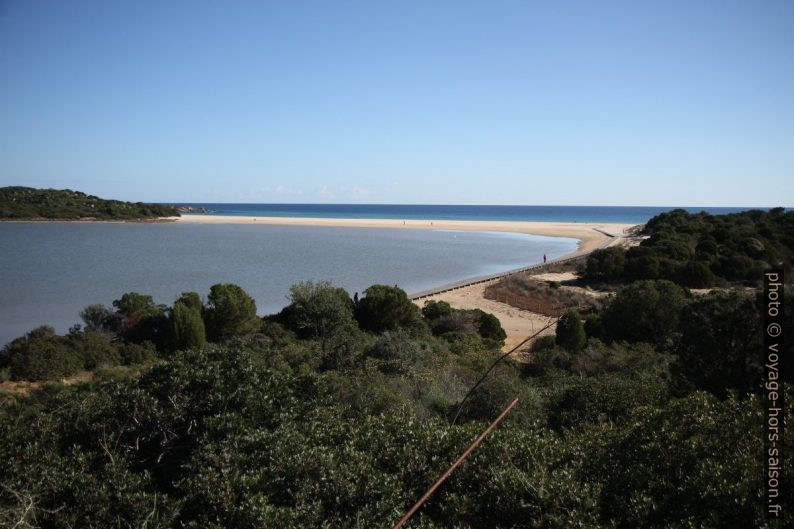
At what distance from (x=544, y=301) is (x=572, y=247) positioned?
112 ft

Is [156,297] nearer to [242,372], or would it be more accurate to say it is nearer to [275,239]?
[242,372]

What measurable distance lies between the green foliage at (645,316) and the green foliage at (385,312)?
7.41 meters

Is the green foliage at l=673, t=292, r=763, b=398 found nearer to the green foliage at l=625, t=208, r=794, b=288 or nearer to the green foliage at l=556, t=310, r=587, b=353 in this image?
the green foliage at l=556, t=310, r=587, b=353

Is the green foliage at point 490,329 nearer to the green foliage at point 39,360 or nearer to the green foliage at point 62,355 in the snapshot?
the green foliage at point 62,355

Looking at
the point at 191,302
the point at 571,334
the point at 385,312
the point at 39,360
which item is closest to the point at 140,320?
the point at 191,302

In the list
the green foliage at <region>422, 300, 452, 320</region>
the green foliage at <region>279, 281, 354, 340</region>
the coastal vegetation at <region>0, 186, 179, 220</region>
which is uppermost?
the coastal vegetation at <region>0, 186, 179, 220</region>

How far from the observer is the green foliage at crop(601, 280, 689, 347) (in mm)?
19172

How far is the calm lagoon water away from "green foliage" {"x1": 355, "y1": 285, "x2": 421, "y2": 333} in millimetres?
6552

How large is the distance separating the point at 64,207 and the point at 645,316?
115m

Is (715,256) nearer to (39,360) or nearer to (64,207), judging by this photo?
(39,360)

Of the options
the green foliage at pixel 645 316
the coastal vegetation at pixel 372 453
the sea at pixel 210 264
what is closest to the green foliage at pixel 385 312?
the sea at pixel 210 264

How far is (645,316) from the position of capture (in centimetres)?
1922

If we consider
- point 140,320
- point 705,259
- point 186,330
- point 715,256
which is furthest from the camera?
point 715,256

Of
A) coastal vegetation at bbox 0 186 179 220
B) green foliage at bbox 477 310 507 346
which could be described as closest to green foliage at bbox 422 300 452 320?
green foliage at bbox 477 310 507 346
